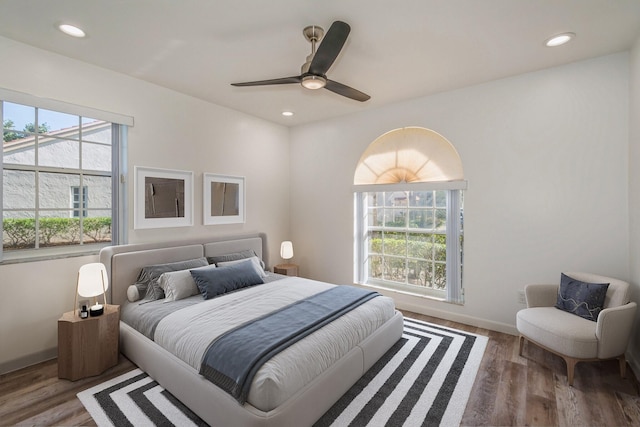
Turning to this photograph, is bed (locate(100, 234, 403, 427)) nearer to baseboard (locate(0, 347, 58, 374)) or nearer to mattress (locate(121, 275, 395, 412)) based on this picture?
mattress (locate(121, 275, 395, 412))

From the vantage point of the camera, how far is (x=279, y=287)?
3.33 metres

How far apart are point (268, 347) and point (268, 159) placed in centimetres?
350

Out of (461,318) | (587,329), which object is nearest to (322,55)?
(587,329)

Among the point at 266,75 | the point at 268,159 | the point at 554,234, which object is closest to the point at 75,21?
→ the point at 266,75

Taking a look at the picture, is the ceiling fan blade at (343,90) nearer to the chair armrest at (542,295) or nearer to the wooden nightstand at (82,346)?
the chair armrest at (542,295)

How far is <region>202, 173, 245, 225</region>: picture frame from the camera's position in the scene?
3.97 meters

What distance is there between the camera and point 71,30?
2.38 m

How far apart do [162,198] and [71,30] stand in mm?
1765

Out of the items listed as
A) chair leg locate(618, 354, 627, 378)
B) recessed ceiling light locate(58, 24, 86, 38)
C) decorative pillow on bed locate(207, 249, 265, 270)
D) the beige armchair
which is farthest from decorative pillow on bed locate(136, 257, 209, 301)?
chair leg locate(618, 354, 627, 378)

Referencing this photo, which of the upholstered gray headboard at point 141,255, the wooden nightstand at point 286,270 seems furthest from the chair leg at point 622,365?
the upholstered gray headboard at point 141,255

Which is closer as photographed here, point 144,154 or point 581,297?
point 581,297

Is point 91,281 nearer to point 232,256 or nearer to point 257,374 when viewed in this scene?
point 232,256

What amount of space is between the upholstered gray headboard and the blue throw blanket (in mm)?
1638

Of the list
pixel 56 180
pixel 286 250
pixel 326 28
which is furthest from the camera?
pixel 286 250
